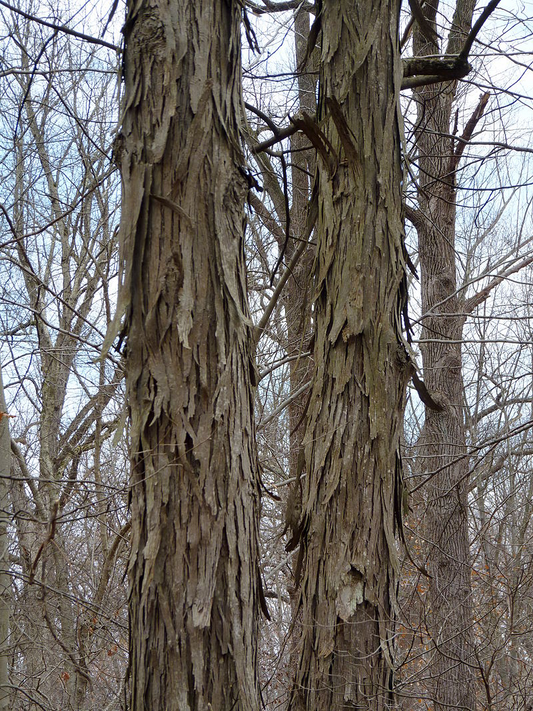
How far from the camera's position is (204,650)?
1.65 meters

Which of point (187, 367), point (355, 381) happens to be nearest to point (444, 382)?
point (355, 381)

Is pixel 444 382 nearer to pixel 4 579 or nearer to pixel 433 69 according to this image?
pixel 433 69

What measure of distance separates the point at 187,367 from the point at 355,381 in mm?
1089

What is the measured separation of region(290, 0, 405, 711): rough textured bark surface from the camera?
8.38 ft

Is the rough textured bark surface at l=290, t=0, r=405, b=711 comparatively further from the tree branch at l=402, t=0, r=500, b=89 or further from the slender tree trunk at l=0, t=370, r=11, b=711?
the slender tree trunk at l=0, t=370, r=11, b=711

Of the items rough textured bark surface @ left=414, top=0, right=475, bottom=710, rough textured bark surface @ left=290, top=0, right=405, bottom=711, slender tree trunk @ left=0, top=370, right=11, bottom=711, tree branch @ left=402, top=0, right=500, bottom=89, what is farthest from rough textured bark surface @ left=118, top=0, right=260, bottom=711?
rough textured bark surface @ left=414, top=0, right=475, bottom=710

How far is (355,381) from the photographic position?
2.70 metres

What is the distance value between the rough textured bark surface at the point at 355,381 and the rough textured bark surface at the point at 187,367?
33.7 inches

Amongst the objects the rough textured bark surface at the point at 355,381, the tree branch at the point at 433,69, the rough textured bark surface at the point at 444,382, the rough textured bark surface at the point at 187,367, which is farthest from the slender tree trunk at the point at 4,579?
the rough textured bark surface at the point at 444,382

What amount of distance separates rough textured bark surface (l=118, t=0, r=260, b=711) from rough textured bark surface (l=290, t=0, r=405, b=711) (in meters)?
0.86

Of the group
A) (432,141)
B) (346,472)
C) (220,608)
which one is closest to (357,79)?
(346,472)

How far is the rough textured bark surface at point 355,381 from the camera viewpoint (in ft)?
8.38

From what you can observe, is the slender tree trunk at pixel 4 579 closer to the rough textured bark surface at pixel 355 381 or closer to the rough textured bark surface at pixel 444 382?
the rough textured bark surface at pixel 355 381

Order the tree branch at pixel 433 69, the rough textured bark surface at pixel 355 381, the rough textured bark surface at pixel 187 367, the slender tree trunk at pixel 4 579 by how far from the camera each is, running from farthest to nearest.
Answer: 1. the slender tree trunk at pixel 4 579
2. the tree branch at pixel 433 69
3. the rough textured bark surface at pixel 355 381
4. the rough textured bark surface at pixel 187 367
